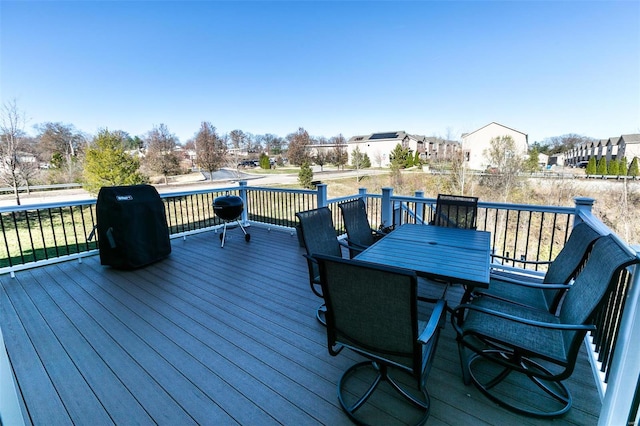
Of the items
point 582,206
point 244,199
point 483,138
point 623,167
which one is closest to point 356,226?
point 582,206

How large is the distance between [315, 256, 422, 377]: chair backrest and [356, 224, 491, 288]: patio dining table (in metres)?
0.76

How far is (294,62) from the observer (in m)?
16.7

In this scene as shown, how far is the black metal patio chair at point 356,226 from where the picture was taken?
3.08 m

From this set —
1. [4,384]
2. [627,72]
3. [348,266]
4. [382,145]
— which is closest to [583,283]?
[348,266]

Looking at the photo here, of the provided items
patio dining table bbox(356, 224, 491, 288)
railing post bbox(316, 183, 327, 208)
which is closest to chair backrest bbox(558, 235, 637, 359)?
patio dining table bbox(356, 224, 491, 288)

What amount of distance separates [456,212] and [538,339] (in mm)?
2039

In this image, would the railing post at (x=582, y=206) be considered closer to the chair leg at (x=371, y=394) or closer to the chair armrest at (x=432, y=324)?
the chair armrest at (x=432, y=324)

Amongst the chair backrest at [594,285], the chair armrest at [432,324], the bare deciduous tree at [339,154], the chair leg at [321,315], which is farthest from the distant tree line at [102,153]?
the chair backrest at [594,285]

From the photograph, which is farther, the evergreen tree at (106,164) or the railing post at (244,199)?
the evergreen tree at (106,164)

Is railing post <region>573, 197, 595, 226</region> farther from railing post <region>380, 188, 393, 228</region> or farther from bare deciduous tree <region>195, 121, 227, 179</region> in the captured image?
bare deciduous tree <region>195, 121, 227, 179</region>

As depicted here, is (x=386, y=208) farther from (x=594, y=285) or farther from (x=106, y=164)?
(x=106, y=164)

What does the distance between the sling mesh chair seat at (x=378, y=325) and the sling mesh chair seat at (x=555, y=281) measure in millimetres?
884

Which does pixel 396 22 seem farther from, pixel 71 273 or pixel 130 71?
pixel 130 71

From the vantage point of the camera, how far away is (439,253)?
8.04ft
